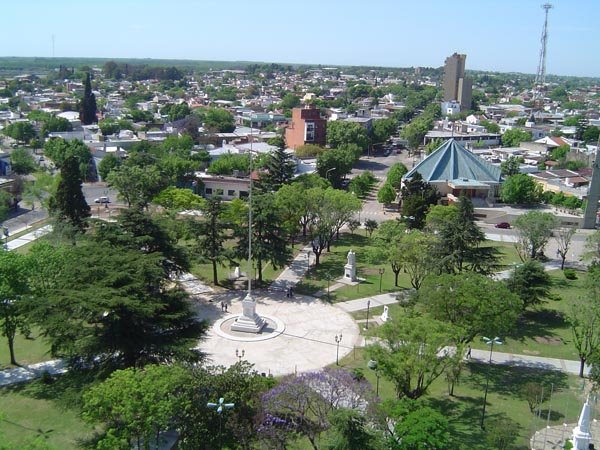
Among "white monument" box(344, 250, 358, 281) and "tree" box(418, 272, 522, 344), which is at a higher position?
"tree" box(418, 272, 522, 344)

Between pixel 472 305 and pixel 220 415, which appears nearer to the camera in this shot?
pixel 220 415

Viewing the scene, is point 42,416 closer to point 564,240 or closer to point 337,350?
point 337,350

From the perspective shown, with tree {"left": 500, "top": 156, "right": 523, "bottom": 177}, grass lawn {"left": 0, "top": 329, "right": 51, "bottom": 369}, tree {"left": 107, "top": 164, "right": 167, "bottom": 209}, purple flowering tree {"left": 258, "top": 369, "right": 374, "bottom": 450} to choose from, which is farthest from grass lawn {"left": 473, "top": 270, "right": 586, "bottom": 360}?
tree {"left": 500, "top": 156, "right": 523, "bottom": 177}

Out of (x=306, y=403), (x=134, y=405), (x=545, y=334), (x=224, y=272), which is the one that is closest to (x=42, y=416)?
(x=134, y=405)

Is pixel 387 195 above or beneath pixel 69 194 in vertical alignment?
beneath

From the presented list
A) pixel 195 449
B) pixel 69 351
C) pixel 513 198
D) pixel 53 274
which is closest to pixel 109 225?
pixel 53 274

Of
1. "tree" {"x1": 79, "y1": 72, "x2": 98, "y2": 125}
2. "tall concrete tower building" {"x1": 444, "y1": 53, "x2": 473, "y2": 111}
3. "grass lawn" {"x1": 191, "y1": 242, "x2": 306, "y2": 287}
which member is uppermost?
"tall concrete tower building" {"x1": 444, "y1": 53, "x2": 473, "y2": 111}

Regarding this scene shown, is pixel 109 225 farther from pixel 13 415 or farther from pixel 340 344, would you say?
pixel 340 344

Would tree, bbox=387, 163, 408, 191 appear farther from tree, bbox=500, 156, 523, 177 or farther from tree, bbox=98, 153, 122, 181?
tree, bbox=98, 153, 122, 181
